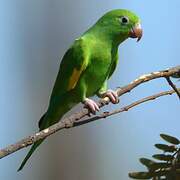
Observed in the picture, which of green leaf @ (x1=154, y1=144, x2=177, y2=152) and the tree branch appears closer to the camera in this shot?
the tree branch

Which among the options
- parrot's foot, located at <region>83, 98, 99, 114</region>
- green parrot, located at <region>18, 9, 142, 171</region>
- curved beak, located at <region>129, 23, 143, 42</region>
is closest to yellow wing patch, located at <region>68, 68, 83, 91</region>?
green parrot, located at <region>18, 9, 142, 171</region>

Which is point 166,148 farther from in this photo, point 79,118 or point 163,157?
point 79,118

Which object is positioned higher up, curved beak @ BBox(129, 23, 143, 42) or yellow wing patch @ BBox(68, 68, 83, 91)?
curved beak @ BBox(129, 23, 143, 42)

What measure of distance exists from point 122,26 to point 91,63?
20cm

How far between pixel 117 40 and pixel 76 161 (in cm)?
89

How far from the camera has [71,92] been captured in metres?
1.87

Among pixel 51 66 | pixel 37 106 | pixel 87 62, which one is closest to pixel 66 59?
pixel 87 62

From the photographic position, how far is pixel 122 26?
195 centimetres

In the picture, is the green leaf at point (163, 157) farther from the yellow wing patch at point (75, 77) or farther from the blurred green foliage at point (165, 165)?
the yellow wing patch at point (75, 77)

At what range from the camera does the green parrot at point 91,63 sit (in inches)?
72.3

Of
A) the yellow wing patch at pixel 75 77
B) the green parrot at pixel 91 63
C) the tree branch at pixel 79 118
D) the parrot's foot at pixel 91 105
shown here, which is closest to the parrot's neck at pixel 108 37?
the green parrot at pixel 91 63

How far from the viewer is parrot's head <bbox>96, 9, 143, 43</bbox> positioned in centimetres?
193

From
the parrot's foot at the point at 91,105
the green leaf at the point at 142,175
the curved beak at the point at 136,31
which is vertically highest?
the curved beak at the point at 136,31

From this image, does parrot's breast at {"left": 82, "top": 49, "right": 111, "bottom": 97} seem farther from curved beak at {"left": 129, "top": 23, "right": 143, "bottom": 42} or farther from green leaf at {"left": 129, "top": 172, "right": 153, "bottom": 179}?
green leaf at {"left": 129, "top": 172, "right": 153, "bottom": 179}
